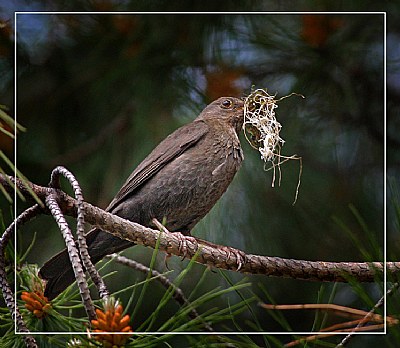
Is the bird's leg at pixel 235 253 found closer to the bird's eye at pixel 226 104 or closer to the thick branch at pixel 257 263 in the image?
the thick branch at pixel 257 263

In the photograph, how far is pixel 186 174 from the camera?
1.33 m

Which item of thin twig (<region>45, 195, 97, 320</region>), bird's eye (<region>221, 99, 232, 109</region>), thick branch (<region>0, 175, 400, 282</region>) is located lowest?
thick branch (<region>0, 175, 400, 282</region>)

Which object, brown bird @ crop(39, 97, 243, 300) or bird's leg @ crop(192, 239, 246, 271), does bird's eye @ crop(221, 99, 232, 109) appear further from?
bird's leg @ crop(192, 239, 246, 271)

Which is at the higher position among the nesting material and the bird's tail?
the nesting material

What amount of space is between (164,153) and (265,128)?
0.20 m

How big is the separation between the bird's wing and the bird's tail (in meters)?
0.10

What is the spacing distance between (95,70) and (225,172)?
0.31 m

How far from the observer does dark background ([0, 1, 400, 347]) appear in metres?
1.31

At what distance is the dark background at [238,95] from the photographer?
4.28 feet

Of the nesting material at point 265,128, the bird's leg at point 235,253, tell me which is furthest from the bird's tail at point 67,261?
the nesting material at point 265,128

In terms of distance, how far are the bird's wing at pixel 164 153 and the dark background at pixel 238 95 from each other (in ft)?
0.05

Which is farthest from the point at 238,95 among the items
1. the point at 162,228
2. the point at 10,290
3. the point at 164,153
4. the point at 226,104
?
the point at 10,290

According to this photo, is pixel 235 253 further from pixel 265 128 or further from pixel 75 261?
pixel 75 261

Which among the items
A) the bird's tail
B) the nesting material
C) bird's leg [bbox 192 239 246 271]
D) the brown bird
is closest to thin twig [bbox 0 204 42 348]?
the bird's tail
